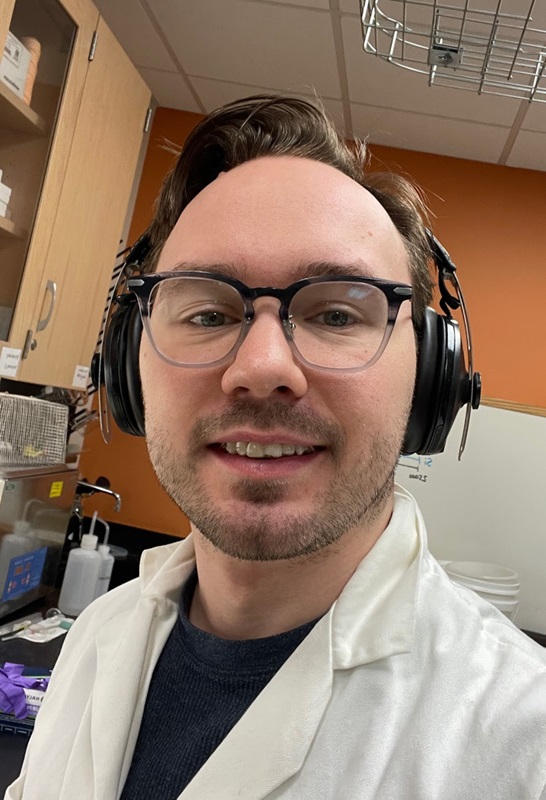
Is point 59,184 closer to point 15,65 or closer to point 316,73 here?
point 15,65

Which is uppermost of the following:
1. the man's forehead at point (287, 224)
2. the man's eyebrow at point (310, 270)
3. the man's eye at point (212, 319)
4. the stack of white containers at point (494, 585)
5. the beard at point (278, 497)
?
the man's forehead at point (287, 224)

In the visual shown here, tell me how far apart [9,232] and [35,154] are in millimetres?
225

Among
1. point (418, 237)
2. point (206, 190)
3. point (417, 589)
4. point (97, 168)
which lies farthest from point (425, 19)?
point (417, 589)

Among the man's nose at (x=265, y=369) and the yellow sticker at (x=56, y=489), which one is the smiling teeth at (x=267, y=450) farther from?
the yellow sticker at (x=56, y=489)

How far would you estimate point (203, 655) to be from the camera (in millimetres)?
775

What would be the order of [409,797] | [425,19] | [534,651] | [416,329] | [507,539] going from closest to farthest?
[409,797], [534,651], [416,329], [425,19], [507,539]

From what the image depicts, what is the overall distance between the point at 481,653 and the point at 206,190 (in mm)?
662

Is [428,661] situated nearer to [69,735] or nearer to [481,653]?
[481,653]

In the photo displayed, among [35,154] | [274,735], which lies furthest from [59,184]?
[274,735]

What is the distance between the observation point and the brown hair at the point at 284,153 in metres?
0.94

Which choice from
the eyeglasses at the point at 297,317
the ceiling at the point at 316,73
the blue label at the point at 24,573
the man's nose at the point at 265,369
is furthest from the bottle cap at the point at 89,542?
the ceiling at the point at 316,73

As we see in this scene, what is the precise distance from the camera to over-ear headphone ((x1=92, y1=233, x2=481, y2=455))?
829mm

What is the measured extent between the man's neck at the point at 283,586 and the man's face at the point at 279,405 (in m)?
0.05

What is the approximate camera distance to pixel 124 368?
92cm
